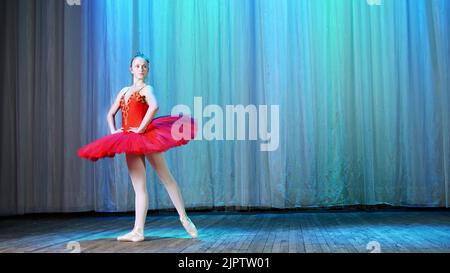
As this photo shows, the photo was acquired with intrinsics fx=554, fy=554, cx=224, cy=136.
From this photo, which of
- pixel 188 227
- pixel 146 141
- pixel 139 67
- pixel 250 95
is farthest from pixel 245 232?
pixel 250 95

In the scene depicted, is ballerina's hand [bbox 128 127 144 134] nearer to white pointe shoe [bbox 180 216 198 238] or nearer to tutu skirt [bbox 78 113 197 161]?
tutu skirt [bbox 78 113 197 161]

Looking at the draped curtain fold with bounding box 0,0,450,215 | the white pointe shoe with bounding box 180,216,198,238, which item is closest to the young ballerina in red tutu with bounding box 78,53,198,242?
the white pointe shoe with bounding box 180,216,198,238

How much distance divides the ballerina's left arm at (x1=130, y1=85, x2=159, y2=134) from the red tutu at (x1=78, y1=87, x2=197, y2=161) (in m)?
0.03

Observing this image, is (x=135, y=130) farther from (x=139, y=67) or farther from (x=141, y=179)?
(x=139, y=67)

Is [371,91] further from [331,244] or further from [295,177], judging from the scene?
[331,244]

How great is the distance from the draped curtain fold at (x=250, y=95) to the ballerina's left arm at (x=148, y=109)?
2063mm

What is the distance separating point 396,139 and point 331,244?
262 cm

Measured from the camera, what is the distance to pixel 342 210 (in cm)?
539

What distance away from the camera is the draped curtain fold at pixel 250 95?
17.8 feet

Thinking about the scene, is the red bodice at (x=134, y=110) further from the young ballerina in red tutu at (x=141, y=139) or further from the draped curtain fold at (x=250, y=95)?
the draped curtain fold at (x=250, y=95)


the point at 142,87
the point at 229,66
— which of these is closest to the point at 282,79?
the point at 229,66

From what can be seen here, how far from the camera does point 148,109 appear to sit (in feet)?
11.0

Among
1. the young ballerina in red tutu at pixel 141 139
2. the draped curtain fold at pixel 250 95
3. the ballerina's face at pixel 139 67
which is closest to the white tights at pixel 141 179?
the young ballerina in red tutu at pixel 141 139

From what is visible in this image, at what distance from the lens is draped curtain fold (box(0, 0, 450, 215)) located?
543 cm
